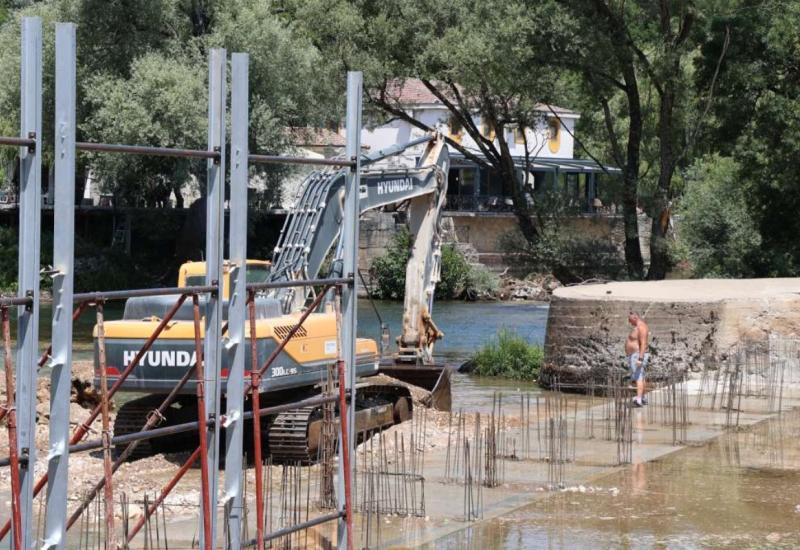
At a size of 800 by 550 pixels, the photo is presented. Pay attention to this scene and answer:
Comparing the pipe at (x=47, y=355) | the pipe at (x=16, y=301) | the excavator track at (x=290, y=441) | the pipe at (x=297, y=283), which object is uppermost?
the pipe at (x=297, y=283)

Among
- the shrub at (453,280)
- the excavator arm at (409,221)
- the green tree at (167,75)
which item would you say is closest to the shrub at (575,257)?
the green tree at (167,75)

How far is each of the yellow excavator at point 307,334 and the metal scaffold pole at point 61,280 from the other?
5242 millimetres

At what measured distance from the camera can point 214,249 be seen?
26.9 ft

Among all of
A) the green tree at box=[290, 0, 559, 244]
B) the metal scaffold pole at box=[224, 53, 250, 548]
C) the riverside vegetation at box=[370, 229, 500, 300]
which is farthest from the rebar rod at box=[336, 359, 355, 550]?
the riverside vegetation at box=[370, 229, 500, 300]

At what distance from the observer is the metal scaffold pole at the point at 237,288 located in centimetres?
830

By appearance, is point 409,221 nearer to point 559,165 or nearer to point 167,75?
point 167,75

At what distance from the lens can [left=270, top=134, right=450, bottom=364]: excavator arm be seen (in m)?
19.0

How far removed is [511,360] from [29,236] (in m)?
23.8

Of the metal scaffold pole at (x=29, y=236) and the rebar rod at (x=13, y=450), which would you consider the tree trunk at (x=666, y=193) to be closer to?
the metal scaffold pole at (x=29, y=236)

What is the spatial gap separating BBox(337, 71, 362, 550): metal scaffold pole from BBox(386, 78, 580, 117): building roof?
95.6 ft

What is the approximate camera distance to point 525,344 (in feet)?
101

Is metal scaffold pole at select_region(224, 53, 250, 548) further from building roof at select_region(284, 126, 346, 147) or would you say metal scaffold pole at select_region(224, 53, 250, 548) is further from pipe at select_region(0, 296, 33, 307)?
building roof at select_region(284, 126, 346, 147)

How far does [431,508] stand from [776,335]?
12.7 meters

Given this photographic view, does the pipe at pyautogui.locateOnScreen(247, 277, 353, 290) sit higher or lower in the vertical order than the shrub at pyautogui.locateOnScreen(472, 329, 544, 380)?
higher
